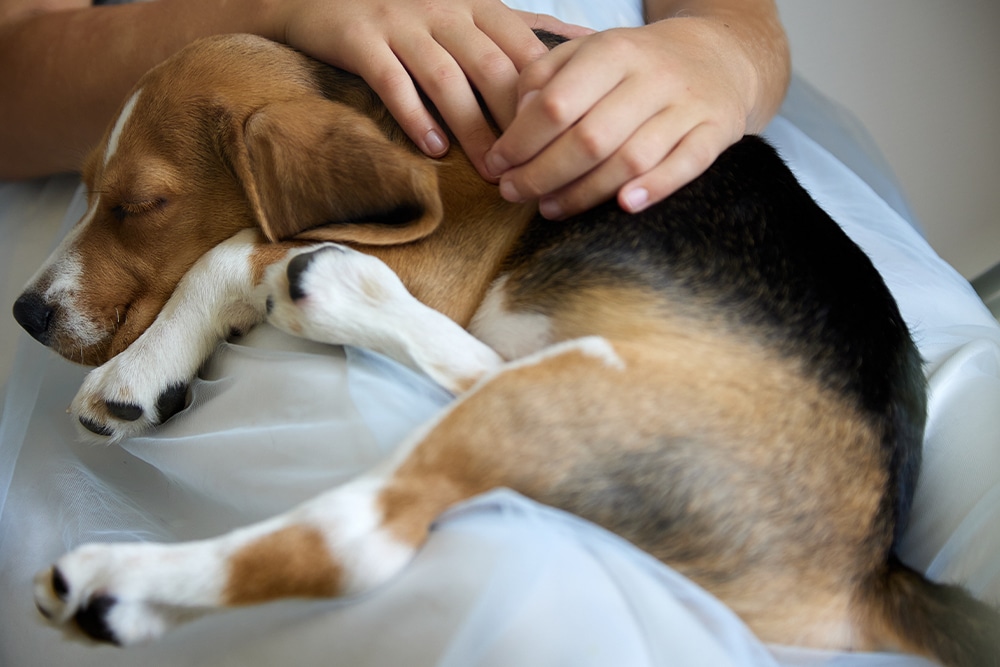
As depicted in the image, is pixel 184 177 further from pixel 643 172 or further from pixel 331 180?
pixel 643 172

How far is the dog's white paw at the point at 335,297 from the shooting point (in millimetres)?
1118

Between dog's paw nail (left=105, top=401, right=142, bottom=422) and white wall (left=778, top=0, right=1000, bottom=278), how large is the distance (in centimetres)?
314

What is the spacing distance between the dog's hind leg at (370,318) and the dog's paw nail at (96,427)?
1.13 feet

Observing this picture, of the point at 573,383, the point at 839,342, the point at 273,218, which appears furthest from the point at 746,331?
the point at 273,218

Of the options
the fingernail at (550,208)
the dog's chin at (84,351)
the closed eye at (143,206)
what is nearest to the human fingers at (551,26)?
the fingernail at (550,208)

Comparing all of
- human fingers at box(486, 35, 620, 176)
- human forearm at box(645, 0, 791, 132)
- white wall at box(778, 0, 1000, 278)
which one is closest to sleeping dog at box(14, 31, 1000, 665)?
human fingers at box(486, 35, 620, 176)

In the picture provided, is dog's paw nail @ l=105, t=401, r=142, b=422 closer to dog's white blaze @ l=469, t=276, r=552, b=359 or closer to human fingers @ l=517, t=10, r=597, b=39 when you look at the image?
dog's white blaze @ l=469, t=276, r=552, b=359

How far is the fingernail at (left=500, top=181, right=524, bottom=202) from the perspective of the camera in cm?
121

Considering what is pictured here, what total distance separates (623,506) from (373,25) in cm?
101

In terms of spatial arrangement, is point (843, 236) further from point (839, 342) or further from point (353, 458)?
point (353, 458)

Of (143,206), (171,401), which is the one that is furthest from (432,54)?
(171,401)

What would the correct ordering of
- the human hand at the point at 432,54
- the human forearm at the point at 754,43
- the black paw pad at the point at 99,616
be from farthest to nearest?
→ 1. the human forearm at the point at 754,43
2. the human hand at the point at 432,54
3. the black paw pad at the point at 99,616

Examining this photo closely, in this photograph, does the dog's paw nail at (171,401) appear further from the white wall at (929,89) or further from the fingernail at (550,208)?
the white wall at (929,89)

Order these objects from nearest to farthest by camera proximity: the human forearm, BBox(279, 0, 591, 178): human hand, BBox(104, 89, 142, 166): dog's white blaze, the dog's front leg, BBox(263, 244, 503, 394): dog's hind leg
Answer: BBox(263, 244, 503, 394): dog's hind leg, the dog's front leg, BBox(279, 0, 591, 178): human hand, BBox(104, 89, 142, 166): dog's white blaze, the human forearm
